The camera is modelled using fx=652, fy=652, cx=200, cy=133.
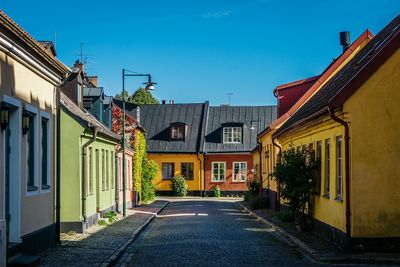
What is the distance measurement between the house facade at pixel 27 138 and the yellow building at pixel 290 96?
12741 millimetres

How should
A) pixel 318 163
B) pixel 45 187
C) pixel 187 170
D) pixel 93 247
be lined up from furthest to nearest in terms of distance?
1. pixel 187 170
2. pixel 318 163
3. pixel 93 247
4. pixel 45 187

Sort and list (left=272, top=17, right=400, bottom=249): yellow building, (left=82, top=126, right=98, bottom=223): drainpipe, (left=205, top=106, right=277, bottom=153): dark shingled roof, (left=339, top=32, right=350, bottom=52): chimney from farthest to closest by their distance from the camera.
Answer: (left=205, top=106, right=277, bottom=153): dark shingled roof < (left=339, top=32, right=350, bottom=52): chimney < (left=82, top=126, right=98, bottom=223): drainpipe < (left=272, top=17, right=400, bottom=249): yellow building

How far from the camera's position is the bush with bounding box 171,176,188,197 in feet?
175

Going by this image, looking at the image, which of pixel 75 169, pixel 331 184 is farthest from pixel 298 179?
pixel 75 169

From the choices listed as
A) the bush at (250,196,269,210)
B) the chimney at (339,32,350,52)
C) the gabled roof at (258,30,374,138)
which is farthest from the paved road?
the chimney at (339,32,350,52)

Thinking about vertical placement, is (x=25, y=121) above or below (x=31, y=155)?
above

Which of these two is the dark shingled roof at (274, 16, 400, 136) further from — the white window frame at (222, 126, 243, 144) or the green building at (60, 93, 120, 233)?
the white window frame at (222, 126, 243, 144)

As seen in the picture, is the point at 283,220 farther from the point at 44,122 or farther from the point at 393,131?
the point at 44,122

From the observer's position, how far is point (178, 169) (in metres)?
55.2

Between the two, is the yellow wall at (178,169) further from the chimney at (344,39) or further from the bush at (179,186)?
the chimney at (344,39)

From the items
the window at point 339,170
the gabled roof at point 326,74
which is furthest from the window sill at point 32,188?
the gabled roof at point 326,74

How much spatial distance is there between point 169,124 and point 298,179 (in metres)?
39.2

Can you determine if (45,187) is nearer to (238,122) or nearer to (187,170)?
(187,170)

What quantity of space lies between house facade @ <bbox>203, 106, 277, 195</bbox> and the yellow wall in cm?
60
